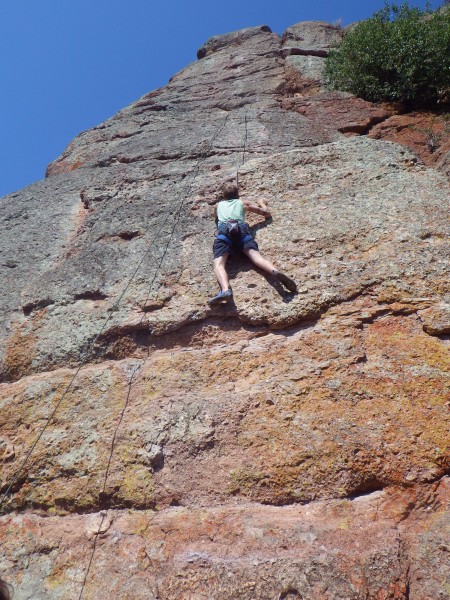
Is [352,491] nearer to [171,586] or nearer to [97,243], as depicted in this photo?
[171,586]

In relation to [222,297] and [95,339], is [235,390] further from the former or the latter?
[95,339]

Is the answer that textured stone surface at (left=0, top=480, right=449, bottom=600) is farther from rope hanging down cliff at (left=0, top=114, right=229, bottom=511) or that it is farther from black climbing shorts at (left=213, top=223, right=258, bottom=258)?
black climbing shorts at (left=213, top=223, right=258, bottom=258)

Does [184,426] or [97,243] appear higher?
[97,243]

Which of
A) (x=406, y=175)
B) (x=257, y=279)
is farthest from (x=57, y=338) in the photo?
(x=406, y=175)

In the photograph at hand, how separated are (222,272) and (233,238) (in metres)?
0.48

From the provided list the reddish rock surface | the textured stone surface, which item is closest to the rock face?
the textured stone surface

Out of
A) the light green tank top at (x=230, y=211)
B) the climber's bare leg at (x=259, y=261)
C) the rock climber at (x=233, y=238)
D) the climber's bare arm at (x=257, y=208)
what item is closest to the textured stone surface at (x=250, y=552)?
the rock climber at (x=233, y=238)

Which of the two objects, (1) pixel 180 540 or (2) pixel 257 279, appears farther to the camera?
(2) pixel 257 279

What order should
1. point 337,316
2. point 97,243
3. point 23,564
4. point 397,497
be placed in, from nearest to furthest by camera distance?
point 397,497
point 23,564
point 337,316
point 97,243

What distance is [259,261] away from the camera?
18.3 ft

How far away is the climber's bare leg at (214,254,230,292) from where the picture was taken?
17.7ft

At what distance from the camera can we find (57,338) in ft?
18.5

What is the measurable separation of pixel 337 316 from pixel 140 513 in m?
2.41

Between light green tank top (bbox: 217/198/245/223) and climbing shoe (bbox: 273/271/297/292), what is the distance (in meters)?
1.18
